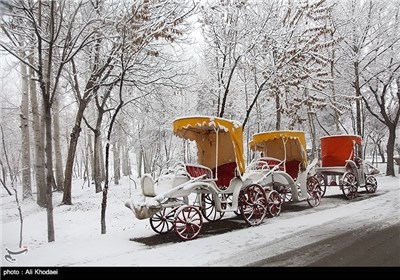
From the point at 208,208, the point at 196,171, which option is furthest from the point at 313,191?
the point at 196,171

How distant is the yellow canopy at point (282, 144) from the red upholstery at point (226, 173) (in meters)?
2.21

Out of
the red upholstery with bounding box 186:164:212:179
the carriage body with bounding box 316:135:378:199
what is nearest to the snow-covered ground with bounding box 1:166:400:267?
the carriage body with bounding box 316:135:378:199

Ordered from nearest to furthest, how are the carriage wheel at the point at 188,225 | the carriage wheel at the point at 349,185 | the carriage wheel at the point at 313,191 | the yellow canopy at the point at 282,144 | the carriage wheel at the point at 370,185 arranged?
the carriage wheel at the point at 188,225 < the yellow canopy at the point at 282,144 < the carriage wheel at the point at 313,191 < the carriage wheel at the point at 349,185 < the carriage wheel at the point at 370,185

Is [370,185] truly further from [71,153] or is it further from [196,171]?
[71,153]

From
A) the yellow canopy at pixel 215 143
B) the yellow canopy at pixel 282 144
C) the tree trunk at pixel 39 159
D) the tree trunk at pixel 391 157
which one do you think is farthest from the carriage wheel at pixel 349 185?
the tree trunk at pixel 39 159

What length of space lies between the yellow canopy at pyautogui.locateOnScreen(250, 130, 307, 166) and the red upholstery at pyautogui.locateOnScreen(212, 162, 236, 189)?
2206 mm

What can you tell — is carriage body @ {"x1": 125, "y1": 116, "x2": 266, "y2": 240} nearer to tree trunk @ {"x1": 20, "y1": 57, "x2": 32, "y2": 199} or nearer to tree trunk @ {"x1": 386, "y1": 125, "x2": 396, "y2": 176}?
tree trunk @ {"x1": 20, "y1": 57, "x2": 32, "y2": 199}

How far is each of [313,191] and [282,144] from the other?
1.94 meters

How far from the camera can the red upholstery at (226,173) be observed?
30.5 feet

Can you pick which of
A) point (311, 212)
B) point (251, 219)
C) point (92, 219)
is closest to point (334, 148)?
point (311, 212)

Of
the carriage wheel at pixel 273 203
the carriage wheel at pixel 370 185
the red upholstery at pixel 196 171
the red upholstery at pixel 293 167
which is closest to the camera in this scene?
the red upholstery at pixel 196 171

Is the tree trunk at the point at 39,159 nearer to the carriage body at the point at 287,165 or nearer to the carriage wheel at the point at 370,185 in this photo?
the carriage body at the point at 287,165

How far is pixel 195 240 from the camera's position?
693 cm
